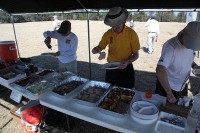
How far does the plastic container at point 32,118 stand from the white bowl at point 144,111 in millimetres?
1171

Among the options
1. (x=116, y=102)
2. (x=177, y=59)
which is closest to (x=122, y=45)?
(x=177, y=59)

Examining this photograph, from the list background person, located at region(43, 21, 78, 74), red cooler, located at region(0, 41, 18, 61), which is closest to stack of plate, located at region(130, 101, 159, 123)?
background person, located at region(43, 21, 78, 74)

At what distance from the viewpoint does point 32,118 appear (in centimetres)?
211

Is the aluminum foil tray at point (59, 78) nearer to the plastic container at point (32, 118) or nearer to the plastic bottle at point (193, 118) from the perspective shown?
the plastic container at point (32, 118)

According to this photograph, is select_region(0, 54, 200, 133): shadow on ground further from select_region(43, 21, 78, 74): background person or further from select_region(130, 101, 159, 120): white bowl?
select_region(130, 101, 159, 120): white bowl

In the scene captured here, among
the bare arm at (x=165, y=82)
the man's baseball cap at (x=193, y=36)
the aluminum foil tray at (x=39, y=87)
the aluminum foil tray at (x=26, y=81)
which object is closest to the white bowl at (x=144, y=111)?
the bare arm at (x=165, y=82)

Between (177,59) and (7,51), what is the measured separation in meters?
2.65

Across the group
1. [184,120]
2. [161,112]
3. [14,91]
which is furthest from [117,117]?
[14,91]

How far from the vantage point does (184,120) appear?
1474 mm

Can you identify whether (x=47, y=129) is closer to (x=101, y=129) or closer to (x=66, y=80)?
(x=66, y=80)

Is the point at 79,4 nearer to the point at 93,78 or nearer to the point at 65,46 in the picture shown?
the point at 65,46

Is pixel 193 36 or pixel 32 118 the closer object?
pixel 193 36

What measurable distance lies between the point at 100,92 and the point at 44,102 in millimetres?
580

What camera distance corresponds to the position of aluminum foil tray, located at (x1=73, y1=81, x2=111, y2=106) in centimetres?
174
